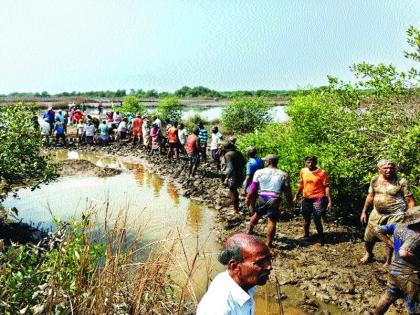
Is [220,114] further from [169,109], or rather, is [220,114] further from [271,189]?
[271,189]

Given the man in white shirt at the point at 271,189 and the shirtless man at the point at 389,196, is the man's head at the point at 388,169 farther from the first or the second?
the man in white shirt at the point at 271,189

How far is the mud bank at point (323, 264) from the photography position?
5574 millimetres

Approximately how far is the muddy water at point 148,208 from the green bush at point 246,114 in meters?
8.97

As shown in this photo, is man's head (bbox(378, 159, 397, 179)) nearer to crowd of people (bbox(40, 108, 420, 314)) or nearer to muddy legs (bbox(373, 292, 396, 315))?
crowd of people (bbox(40, 108, 420, 314))

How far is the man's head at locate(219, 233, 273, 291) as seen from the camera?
2.45 meters

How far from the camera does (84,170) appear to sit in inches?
593

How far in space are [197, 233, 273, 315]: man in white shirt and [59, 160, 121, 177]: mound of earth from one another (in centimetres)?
1261

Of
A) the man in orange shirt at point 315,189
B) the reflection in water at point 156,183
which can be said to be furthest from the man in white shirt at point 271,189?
the reflection in water at point 156,183

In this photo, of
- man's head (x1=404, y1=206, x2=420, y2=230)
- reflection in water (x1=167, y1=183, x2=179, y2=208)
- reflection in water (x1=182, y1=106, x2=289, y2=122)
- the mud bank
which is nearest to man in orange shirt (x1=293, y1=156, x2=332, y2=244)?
the mud bank

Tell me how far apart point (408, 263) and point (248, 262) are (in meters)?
2.80

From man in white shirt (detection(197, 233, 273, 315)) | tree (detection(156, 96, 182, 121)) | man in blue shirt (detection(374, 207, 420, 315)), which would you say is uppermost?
tree (detection(156, 96, 182, 121))

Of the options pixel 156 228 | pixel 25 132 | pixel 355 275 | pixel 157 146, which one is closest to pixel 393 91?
pixel 355 275

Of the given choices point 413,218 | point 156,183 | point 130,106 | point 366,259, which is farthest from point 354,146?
point 130,106

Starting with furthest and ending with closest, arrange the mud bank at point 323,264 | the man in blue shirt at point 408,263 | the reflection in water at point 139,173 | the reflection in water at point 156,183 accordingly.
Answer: the reflection in water at point 139,173, the reflection in water at point 156,183, the mud bank at point 323,264, the man in blue shirt at point 408,263
